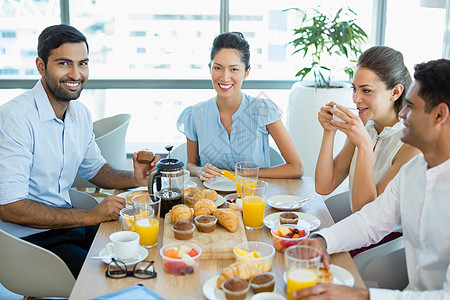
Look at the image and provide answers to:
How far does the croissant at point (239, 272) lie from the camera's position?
1.35 meters

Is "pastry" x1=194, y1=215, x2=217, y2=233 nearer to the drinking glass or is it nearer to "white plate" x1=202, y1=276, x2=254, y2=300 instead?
the drinking glass

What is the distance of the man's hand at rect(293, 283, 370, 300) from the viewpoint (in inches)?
51.3

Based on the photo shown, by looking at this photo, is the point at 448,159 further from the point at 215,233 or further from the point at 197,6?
the point at 197,6

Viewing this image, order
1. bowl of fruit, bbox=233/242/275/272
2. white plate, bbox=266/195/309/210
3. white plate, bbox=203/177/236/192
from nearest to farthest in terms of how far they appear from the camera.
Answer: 1. bowl of fruit, bbox=233/242/275/272
2. white plate, bbox=266/195/309/210
3. white plate, bbox=203/177/236/192

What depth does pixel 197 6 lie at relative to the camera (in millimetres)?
4500

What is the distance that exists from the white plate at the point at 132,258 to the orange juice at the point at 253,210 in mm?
396

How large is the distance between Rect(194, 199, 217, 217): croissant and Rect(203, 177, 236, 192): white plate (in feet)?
1.34

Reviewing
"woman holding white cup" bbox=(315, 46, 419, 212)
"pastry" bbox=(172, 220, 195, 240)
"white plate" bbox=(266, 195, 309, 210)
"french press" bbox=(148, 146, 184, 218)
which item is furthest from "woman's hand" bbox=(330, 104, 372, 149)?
"pastry" bbox=(172, 220, 195, 240)

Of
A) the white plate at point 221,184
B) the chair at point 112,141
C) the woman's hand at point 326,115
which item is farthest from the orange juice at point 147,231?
the chair at point 112,141

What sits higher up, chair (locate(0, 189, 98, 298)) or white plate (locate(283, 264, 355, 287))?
white plate (locate(283, 264, 355, 287))

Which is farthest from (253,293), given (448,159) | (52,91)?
(52,91)

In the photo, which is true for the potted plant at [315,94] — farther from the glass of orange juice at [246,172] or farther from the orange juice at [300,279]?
the orange juice at [300,279]

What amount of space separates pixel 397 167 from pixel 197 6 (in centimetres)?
297

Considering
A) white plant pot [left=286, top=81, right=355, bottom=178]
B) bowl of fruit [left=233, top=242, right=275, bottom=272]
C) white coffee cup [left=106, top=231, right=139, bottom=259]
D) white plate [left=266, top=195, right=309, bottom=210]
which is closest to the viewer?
bowl of fruit [left=233, top=242, right=275, bottom=272]
